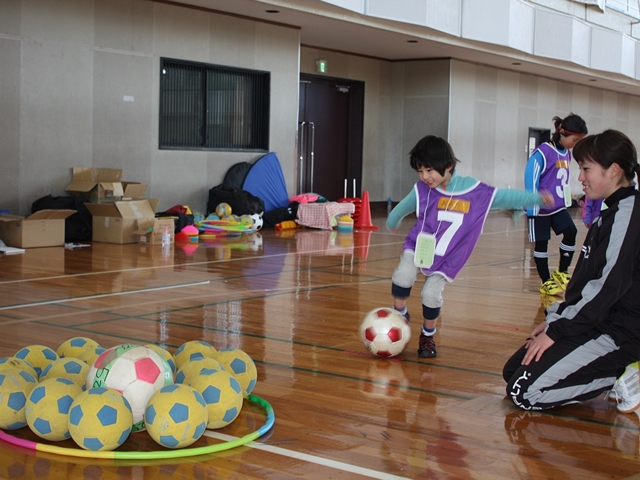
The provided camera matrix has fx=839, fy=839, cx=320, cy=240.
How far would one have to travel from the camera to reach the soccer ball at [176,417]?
3.22 meters

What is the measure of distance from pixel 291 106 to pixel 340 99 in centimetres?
400

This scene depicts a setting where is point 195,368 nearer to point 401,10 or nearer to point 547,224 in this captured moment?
point 547,224

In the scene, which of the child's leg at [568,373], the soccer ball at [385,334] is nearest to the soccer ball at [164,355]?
the soccer ball at [385,334]

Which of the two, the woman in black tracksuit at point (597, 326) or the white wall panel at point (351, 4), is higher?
the white wall panel at point (351, 4)

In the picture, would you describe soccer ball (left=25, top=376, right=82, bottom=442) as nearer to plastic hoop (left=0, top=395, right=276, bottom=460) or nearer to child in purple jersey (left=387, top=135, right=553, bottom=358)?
plastic hoop (left=0, top=395, right=276, bottom=460)

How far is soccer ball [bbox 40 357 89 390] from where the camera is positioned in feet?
12.0

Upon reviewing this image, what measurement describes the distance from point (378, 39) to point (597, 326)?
13.5 m

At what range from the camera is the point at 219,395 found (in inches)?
137

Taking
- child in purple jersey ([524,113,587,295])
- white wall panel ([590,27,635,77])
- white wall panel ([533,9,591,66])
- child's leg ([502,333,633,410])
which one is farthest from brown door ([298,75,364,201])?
child's leg ([502,333,633,410])

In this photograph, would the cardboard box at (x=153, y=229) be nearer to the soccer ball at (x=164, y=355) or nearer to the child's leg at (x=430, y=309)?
the child's leg at (x=430, y=309)

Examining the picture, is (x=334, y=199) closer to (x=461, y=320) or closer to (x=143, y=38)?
(x=143, y=38)

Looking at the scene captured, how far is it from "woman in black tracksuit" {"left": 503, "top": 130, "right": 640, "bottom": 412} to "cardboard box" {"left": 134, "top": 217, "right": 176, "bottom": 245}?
7627mm

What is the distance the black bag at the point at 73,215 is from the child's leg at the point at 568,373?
8369 mm

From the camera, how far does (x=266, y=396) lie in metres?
4.04
